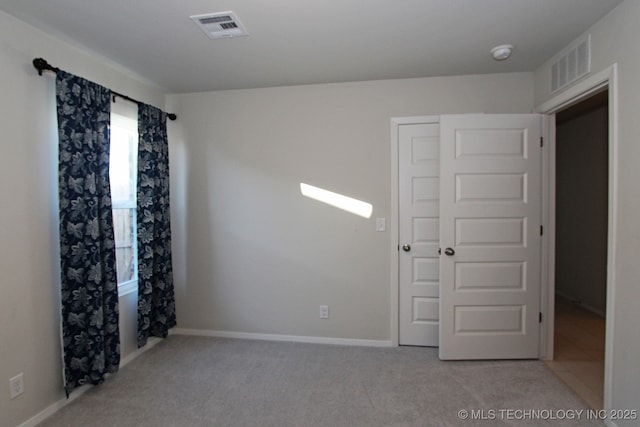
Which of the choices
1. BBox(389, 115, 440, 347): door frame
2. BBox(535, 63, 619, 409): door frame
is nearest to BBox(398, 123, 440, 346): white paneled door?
BBox(389, 115, 440, 347): door frame

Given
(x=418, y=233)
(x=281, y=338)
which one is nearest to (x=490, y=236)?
(x=418, y=233)

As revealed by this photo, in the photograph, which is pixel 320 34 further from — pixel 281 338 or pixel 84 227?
Result: pixel 281 338

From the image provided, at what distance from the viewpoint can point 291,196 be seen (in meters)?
3.02

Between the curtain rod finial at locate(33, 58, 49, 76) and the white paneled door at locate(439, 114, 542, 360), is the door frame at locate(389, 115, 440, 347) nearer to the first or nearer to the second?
the white paneled door at locate(439, 114, 542, 360)

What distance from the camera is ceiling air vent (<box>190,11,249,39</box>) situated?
186 cm

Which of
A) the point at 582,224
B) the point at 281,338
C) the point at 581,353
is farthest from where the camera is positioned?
the point at 582,224

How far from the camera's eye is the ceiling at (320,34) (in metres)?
1.77

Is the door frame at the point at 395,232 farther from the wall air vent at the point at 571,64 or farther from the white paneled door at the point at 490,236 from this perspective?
the wall air vent at the point at 571,64

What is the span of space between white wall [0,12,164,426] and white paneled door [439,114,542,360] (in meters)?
2.92

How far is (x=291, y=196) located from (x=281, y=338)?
4.72 feet

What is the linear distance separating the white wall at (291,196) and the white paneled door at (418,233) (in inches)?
6.0

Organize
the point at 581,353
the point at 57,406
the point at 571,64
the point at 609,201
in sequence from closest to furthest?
the point at 609,201 → the point at 57,406 → the point at 571,64 → the point at 581,353

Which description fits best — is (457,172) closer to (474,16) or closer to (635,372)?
(474,16)

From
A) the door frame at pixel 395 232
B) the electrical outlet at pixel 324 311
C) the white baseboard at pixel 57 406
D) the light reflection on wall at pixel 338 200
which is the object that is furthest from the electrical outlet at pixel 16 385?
the door frame at pixel 395 232
